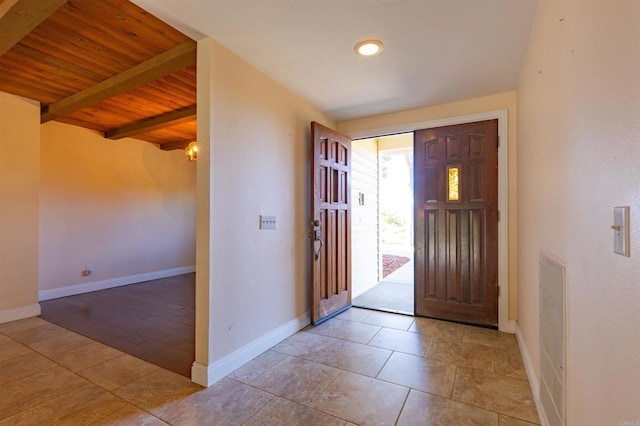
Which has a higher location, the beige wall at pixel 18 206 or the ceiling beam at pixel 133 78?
the ceiling beam at pixel 133 78

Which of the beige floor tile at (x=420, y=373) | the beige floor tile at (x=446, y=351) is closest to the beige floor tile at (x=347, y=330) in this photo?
the beige floor tile at (x=420, y=373)

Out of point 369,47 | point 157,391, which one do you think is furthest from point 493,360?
point 369,47

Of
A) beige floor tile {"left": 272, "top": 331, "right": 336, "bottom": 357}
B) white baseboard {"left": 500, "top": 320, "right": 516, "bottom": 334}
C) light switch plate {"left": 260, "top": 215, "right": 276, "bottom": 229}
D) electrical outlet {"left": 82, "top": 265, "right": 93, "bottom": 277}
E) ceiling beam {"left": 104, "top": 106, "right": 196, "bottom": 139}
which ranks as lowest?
beige floor tile {"left": 272, "top": 331, "right": 336, "bottom": 357}

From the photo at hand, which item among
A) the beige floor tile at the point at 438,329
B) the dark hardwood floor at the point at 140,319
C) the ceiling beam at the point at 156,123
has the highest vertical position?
the ceiling beam at the point at 156,123

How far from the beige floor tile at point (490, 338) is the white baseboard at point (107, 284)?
17.1 ft

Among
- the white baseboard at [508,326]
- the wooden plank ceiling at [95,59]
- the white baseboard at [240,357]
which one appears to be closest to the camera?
the wooden plank ceiling at [95,59]

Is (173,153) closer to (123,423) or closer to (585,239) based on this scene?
(123,423)

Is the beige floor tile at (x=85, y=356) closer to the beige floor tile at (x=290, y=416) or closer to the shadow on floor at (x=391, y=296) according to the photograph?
the beige floor tile at (x=290, y=416)

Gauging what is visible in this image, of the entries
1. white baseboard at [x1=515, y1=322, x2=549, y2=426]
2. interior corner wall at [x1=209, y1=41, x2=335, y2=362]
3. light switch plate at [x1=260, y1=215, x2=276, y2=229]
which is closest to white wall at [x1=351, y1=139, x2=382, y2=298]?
interior corner wall at [x1=209, y1=41, x2=335, y2=362]

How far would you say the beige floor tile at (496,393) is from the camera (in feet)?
5.49

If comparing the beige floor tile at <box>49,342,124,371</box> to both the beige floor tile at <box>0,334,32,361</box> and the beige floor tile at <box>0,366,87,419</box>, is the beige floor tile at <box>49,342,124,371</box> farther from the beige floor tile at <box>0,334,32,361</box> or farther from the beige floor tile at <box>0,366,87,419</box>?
the beige floor tile at <box>0,334,32,361</box>

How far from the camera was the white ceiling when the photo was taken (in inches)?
67.5

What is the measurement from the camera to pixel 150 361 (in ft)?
7.48

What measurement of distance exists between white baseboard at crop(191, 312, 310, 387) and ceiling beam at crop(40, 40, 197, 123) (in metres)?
2.34
